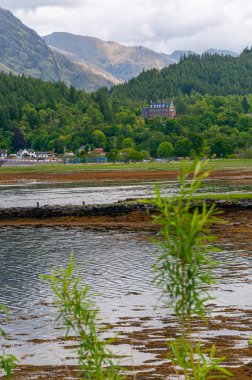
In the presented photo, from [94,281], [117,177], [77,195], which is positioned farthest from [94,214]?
[117,177]

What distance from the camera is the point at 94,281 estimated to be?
35500 mm

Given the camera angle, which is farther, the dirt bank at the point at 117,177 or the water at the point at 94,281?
the dirt bank at the point at 117,177

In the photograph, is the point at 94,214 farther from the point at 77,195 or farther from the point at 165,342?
the point at 165,342

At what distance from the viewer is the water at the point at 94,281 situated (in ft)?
84.1

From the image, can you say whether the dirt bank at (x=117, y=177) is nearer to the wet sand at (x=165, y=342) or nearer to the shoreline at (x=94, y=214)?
the shoreline at (x=94, y=214)

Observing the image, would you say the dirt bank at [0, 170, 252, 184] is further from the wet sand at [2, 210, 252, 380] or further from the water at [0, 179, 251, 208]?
the wet sand at [2, 210, 252, 380]

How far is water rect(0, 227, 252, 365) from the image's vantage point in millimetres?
25625

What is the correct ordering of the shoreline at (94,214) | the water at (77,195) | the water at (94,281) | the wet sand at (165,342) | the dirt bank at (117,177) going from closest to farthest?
the wet sand at (165,342), the water at (94,281), the shoreline at (94,214), the water at (77,195), the dirt bank at (117,177)

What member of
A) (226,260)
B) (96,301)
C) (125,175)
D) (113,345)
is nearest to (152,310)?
(96,301)

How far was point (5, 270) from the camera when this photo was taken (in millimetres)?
39750

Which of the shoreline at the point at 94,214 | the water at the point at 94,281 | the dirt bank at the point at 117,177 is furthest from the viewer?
the dirt bank at the point at 117,177

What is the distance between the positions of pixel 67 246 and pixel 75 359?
27505 millimetres

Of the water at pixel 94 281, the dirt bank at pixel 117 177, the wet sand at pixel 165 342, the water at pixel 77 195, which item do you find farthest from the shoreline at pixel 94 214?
the dirt bank at pixel 117 177

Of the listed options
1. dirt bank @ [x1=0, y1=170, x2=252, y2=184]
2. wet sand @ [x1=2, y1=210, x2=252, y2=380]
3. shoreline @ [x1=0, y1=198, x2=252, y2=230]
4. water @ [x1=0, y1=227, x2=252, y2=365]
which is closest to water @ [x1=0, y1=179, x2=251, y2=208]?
shoreline @ [x1=0, y1=198, x2=252, y2=230]
